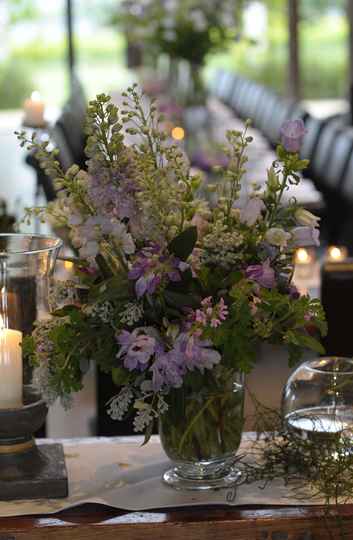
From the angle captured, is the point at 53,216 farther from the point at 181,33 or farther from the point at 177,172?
the point at 181,33

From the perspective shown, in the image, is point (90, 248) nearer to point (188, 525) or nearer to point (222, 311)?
point (222, 311)

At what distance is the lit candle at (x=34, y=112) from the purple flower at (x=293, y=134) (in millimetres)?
2587

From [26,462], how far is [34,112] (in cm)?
259

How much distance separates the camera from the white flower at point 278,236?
5.30 ft

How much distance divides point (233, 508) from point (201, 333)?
0.25 meters

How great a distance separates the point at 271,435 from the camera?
1.80 metres

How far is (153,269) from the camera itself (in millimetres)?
1576

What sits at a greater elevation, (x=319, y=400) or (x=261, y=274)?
(x=261, y=274)

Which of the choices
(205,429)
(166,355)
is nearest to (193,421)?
(205,429)

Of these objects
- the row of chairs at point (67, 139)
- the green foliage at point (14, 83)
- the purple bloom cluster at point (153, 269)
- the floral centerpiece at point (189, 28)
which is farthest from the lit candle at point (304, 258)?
the green foliage at point (14, 83)

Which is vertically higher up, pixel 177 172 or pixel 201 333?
pixel 177 172

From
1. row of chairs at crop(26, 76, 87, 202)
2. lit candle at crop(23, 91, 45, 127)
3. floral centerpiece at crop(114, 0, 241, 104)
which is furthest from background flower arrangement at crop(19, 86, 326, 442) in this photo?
floral centerpiece at crop(114, 0, 241, 104)

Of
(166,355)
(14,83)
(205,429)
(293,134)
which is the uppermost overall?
(14,83)

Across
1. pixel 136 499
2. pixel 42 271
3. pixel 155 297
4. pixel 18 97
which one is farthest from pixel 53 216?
pixel 18 97
